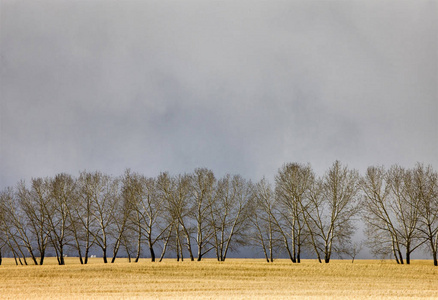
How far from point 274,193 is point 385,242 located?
13.5m

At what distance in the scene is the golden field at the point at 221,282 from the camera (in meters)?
24.3

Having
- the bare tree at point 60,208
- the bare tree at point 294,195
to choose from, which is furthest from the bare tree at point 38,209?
the bare tree at point 294,195

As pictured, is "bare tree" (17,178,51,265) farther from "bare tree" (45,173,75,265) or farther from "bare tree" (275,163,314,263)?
"bare tree" (275,163,314,263)

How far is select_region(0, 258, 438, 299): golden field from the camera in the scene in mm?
24344

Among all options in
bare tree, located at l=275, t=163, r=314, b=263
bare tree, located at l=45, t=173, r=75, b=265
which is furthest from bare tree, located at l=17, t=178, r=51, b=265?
bare tree, located at l=275, t=163, r=314, b=263

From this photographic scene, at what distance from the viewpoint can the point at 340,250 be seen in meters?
46.3

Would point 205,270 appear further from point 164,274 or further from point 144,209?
point 144,209

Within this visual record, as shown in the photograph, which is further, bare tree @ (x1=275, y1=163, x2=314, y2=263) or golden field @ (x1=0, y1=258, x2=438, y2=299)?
bare tree @ (x1=275, y1=163, x2=314, y2=263)

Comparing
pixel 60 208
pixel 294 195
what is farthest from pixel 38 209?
pixel 294 195

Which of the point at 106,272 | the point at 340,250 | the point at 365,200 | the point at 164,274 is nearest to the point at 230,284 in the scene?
the point at 164,274

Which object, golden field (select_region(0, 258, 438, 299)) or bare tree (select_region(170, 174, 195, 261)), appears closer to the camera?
golden field (select_region(0, 258, 438, 299))

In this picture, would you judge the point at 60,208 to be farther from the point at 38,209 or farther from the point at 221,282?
the point at 221,282

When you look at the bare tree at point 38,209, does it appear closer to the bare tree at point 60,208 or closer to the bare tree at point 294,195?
the bare tree at point 60,208

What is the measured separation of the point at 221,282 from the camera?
3105 centimetres
